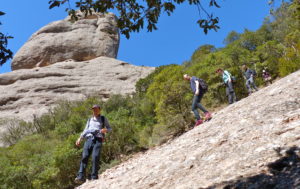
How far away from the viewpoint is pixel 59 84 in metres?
39.0

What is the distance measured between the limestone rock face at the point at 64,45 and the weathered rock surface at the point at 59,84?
6.36 metres

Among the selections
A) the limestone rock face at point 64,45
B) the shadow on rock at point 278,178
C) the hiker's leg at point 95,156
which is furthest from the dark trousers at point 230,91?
the limestone rock face at point 64,45

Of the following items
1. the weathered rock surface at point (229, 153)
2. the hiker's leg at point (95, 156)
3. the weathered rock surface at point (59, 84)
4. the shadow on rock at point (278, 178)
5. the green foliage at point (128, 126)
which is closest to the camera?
the shadow on rock at point (278, 178)

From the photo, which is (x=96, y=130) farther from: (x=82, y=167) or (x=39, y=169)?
(x=39, y=169)

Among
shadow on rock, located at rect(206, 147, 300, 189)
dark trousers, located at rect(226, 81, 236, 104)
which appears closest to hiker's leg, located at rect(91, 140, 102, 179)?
shadow on rock, located at rect(206, 147, 300, 189)

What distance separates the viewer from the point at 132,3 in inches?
159

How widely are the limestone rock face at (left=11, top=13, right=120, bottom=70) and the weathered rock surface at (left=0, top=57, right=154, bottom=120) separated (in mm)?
6359

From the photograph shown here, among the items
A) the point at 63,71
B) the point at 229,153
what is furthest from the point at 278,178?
the point at 63,71

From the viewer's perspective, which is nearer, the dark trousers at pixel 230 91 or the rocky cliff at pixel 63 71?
the dark trousers at pixel 230 91

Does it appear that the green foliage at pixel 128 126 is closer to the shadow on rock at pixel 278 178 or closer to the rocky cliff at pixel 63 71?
the shadow on rock at pixel 278 178

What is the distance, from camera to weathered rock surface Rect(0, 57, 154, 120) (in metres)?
35.9

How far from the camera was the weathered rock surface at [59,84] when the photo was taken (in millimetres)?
35875

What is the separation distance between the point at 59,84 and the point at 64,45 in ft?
51.2

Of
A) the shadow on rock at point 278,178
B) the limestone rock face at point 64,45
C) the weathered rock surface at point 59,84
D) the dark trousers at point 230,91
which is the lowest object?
the shadow on rock at point 278,178
